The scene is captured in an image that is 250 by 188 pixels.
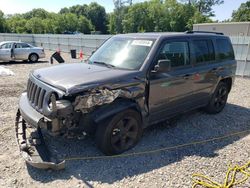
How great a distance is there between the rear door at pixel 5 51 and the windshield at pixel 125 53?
11589 mm

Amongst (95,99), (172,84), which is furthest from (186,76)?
(95,99)

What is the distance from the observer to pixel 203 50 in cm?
511

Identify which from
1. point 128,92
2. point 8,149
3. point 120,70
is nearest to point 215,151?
point 128,92

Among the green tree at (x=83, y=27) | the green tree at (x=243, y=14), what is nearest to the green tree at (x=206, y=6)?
the green tree at (x=243, y=14)

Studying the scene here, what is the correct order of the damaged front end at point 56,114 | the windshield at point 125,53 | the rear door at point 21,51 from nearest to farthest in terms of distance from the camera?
the damaged front end at point 56,114
the windshield at point 125,53
the rear door at point 21,51

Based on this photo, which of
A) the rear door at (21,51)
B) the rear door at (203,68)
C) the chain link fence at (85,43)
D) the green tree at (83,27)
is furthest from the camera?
the green tree at (83,27)

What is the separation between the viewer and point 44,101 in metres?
3.34

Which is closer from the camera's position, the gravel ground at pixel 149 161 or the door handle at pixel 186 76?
the gravel ground at pixel 149 161

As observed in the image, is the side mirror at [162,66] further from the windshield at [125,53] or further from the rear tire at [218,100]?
the rear tire at [218,100]

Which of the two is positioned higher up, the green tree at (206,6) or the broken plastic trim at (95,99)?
the green tree at (206,6)

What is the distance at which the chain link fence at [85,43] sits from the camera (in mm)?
10562

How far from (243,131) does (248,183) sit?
1.92 metres

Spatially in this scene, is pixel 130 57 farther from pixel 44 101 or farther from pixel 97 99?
pixel 44 101

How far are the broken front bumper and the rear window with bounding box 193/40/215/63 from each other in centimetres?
331
